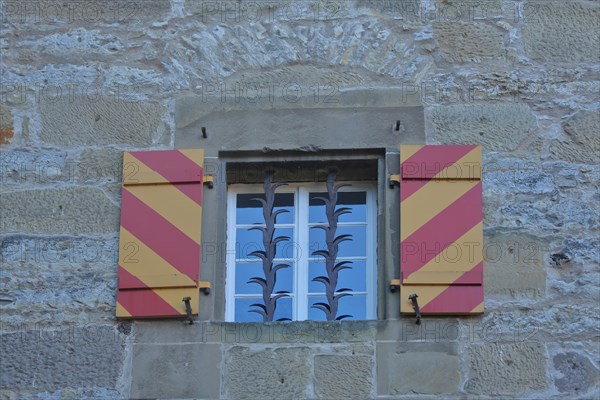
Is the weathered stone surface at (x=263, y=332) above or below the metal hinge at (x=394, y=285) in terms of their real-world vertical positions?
below

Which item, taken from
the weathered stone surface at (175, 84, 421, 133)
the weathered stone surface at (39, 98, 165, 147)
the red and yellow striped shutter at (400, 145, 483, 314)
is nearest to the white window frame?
the red and yellow striped shutter at (400, 145, 483, 314)

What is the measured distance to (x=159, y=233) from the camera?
23.7ft

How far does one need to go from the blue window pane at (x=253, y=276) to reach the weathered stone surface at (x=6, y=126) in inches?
47.4

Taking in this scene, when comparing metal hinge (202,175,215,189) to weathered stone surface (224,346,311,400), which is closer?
weathered stone surface (224,346,311,400)

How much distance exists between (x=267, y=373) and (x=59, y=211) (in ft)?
3.97

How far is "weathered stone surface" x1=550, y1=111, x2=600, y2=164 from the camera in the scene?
736 centimetres

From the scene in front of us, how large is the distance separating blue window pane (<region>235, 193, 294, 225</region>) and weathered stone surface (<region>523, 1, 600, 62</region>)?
1.28 meters

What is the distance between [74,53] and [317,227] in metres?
1.40

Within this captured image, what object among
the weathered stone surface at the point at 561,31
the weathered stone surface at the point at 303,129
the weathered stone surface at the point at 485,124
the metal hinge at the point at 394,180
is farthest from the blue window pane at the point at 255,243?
the weathered stone surface at the point at 561,31

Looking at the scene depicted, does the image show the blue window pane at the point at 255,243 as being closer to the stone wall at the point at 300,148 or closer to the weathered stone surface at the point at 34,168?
the stone wall at the point at 300,148

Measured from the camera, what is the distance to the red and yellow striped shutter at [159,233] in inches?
281

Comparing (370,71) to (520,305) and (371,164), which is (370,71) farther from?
(520,305)

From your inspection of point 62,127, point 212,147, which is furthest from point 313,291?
point 62,127

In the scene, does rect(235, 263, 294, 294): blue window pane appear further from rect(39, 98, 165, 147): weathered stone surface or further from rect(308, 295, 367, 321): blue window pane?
rect(39, 98, 165, 147): weathered stone surface
